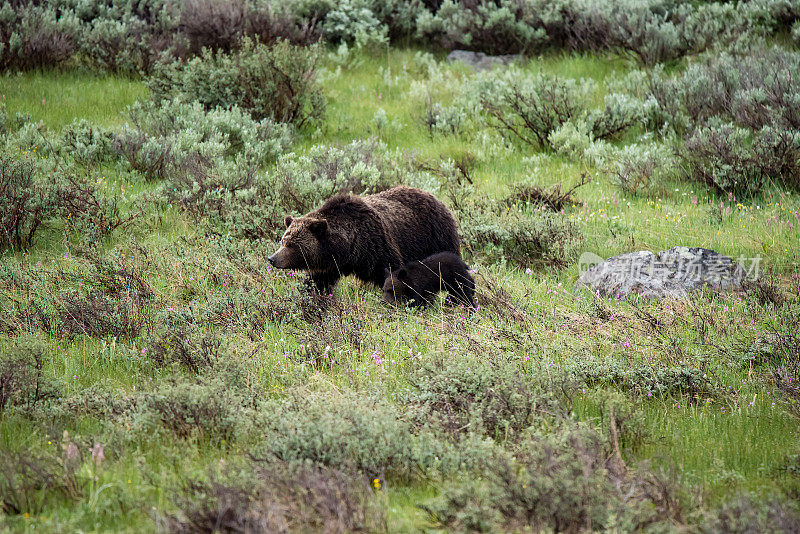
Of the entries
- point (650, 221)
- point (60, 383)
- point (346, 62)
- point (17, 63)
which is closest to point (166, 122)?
point (17, 63)

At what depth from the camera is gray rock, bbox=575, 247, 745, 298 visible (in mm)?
7191

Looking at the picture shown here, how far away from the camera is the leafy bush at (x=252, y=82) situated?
12.0 m

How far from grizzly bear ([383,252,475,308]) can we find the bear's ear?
2.80 ft

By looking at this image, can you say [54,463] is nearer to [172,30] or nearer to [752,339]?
[752,339]

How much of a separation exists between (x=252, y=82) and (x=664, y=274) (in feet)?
26.8

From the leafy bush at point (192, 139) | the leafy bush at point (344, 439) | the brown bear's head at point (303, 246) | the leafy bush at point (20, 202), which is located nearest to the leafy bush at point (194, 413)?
the leafy bush at point (344, 439)

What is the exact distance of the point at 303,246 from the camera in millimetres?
6727

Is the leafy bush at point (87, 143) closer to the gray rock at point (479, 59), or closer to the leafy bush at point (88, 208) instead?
the leafy bush at point (88, 208)

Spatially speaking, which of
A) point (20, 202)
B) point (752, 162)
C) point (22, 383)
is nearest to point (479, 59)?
point (752, 162)

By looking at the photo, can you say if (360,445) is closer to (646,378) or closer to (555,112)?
(646,378)

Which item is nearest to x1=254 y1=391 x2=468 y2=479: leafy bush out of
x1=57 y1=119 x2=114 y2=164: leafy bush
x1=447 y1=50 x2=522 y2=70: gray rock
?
x1=57 y1=119 x2=114 y2=164: leafy bush

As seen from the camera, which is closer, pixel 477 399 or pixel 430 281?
pixel 477 399

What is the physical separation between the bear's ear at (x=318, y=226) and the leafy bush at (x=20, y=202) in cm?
386

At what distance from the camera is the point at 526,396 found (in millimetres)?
4711
